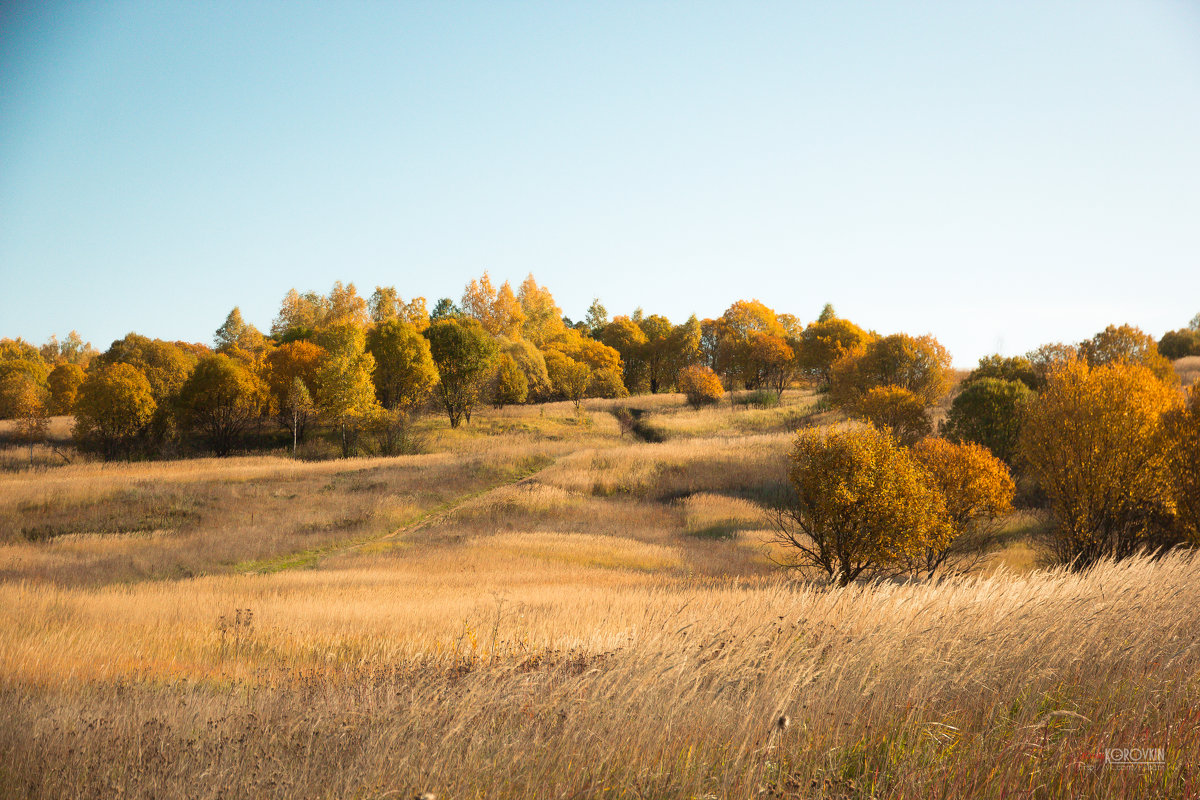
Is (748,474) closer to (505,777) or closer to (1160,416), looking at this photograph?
(1160,416)

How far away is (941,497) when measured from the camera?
24.3 meters

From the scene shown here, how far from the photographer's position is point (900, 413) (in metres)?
47.0

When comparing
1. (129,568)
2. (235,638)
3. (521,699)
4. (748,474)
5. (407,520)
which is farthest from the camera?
(748,474)

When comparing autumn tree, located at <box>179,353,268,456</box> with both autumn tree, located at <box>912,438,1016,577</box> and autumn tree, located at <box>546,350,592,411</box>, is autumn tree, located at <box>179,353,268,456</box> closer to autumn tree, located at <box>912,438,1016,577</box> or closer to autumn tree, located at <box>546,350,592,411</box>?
autumn tree, located at <box>546,350,592,411</box>

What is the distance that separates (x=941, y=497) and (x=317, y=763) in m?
24.6

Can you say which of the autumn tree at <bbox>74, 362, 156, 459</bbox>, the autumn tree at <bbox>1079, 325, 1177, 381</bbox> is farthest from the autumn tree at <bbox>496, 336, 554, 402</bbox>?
the autumn tree at <bbox>1079, 325, 1177, 381</bbox>

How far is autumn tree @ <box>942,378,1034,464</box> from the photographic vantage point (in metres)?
40.8

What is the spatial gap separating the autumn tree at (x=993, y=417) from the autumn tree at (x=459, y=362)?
40.8m

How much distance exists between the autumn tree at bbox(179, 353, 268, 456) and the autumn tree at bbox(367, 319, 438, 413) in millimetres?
10382

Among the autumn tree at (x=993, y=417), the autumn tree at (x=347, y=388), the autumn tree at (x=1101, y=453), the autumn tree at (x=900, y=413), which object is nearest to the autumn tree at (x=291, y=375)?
the autumn tree at (x=347, y=388)

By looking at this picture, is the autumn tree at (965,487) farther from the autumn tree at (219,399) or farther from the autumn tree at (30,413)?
the autumn tree at (30,413)

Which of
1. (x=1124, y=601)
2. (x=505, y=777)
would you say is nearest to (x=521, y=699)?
(x=505, y=777)

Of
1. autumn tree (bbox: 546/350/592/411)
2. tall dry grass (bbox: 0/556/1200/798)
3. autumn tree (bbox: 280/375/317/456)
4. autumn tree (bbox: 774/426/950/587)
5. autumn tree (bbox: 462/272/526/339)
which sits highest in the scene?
autumn tree (bbox: 462/272/526/339)

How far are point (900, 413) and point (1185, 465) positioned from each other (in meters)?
23.9
